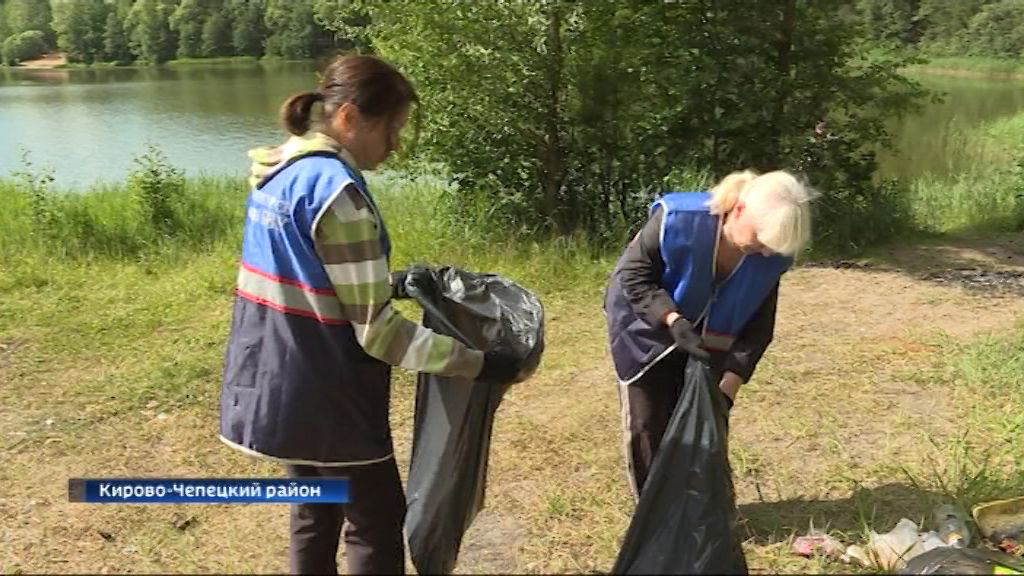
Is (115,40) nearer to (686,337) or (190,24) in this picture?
(190,24)

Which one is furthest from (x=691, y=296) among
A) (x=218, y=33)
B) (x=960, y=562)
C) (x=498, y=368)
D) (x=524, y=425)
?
(x=218, y=33)

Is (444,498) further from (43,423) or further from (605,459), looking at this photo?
(43,423)

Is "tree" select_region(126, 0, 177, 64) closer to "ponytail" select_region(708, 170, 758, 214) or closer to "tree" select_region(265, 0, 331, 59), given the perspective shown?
"tree" select_region(265, 0, 331, 59)

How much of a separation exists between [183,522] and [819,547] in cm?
225

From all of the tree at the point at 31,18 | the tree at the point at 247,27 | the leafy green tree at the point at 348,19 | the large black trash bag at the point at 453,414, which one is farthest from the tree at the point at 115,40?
the large black trash bag at the point at 453,414

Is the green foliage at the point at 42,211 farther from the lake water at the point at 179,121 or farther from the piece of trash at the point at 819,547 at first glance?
the piece of trash at the point at 819,547

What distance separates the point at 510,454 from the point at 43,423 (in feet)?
7.31

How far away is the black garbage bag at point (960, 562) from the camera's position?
2.37 meters

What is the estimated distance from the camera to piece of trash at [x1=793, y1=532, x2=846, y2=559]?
302cm

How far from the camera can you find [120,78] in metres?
34.5

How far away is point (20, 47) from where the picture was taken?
4125cm

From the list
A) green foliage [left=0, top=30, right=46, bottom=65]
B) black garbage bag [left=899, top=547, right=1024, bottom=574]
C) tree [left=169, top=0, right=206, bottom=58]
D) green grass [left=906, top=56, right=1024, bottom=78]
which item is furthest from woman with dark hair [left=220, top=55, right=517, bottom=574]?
green foliage [left=0, top=30, right=46, bottom=65]

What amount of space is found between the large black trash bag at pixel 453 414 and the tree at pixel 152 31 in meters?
42.4

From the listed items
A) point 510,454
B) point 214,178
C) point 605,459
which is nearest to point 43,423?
point 510,454
